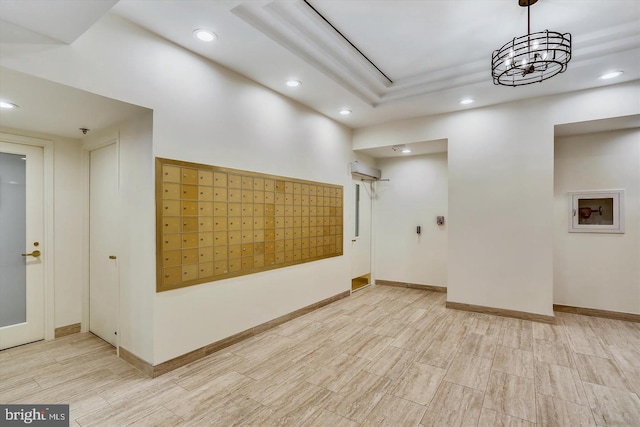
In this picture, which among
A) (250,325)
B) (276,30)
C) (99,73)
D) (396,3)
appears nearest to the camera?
(99,73)

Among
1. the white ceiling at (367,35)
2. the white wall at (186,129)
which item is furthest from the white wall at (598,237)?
the white wall at (186,129)

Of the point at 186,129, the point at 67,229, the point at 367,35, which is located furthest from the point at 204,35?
the point at 67,229

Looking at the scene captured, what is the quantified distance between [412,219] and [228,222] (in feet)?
→ 12.2

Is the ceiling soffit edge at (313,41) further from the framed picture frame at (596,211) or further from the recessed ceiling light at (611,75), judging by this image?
the framed picture frame at (596,211)

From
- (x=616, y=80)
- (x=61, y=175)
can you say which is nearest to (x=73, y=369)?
(x=61, y=175)

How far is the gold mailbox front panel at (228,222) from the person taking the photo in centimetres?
263

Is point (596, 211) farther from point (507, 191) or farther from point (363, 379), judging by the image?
point (363, 379)

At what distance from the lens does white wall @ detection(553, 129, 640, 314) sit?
155 inches

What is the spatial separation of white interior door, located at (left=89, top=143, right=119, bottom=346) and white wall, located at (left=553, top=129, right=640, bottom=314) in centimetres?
581

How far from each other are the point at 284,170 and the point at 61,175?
8.37 feet

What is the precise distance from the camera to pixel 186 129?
9.11 feet

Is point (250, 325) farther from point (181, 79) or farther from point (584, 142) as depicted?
point (584, 142)

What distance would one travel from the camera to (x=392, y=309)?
14.5 ft

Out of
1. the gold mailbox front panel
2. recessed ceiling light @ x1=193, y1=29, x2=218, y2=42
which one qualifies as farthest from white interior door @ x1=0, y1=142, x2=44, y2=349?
recessed ceiling light @ x1=193, y1=29, x2=218, y2=42
